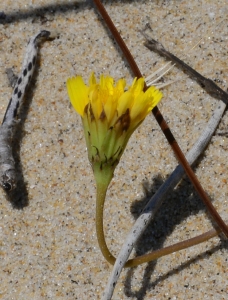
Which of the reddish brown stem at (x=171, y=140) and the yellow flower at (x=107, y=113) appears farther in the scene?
the reddish brown stem at (x=171, y=140)

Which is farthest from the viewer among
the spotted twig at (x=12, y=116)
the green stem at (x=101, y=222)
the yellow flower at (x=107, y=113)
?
the spotted twig at (x=12, y=116)

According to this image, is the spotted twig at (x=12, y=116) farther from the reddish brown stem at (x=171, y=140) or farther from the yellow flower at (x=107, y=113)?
the yellow flower at (x=107, y=113)

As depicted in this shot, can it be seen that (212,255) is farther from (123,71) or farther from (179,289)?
(123,71)

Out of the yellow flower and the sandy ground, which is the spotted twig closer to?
the sandy ground

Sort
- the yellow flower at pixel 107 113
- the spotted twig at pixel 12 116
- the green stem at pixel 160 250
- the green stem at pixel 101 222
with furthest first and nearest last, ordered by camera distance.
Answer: the spotted twig at pixel 12 116 < the green stem at pixel 160 250 < the green stem at pixel 101 222 < the yellow flower at pixel 107 113

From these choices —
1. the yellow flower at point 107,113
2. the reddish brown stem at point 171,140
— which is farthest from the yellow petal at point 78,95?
the reddish brown stem at point 171,140

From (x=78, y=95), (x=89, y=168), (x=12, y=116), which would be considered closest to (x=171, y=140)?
(x=89, y=168)
